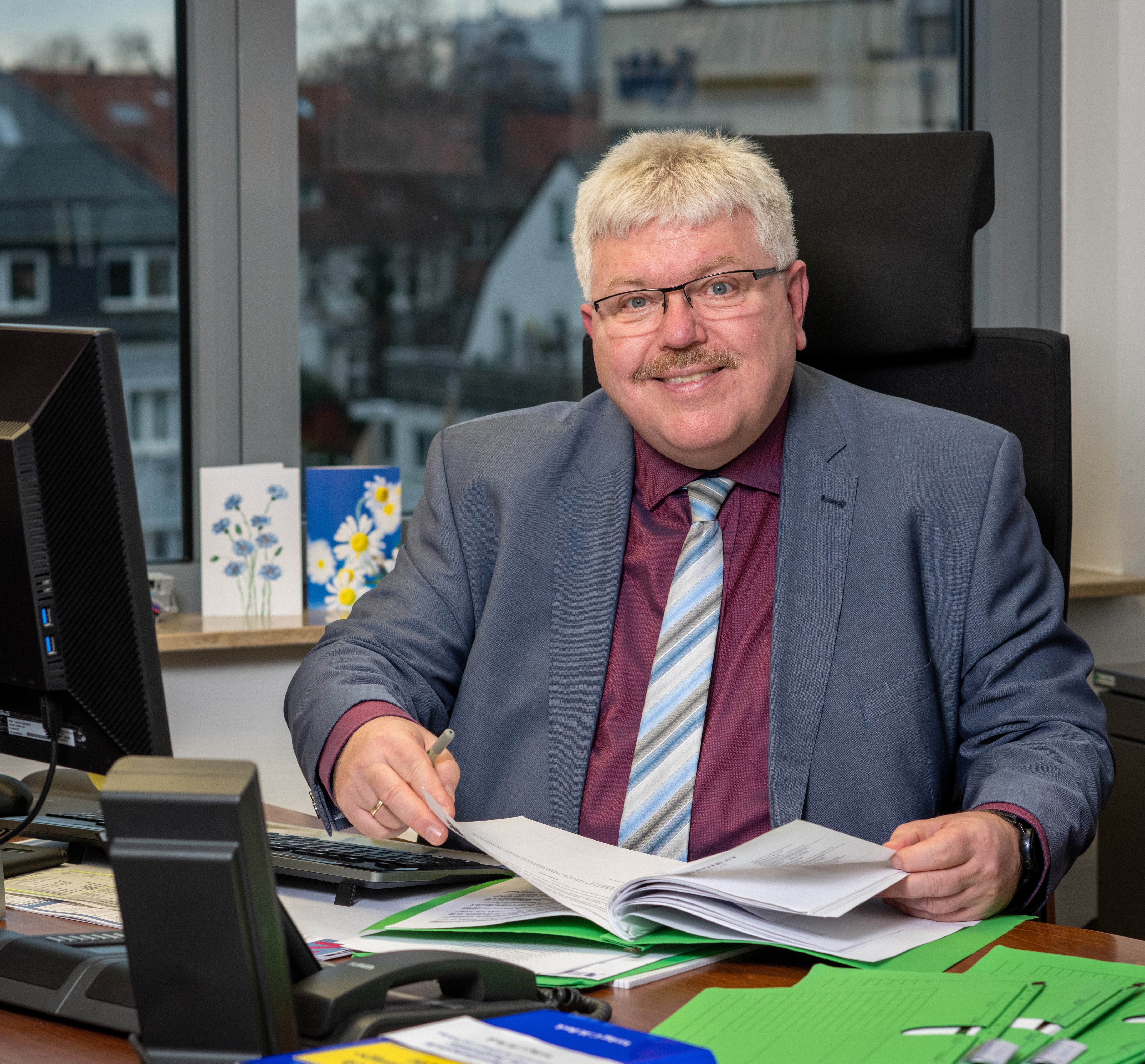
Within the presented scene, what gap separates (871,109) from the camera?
287cm

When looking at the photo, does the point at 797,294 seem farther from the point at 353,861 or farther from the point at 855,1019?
the point at 855,1019

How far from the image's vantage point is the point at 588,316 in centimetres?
159

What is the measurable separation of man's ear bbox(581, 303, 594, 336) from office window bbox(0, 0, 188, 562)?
1.02 m

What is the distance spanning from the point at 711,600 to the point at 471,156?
1.42 meters

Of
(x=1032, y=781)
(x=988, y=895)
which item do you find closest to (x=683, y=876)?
(x=988, y=895)

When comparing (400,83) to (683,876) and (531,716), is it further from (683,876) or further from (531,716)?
(683,876)

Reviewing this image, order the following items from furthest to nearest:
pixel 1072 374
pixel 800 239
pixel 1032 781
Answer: pixel 1072 374 → pixel 800 239 → pixel 1032 781

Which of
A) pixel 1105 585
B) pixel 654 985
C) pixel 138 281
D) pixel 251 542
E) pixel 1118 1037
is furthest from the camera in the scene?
pixel 1105 585

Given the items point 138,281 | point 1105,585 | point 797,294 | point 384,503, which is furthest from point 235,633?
A: point 1105,585

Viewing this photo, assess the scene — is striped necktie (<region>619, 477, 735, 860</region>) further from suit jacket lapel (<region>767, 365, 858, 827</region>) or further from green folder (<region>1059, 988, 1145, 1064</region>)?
green folder (<region>1059, 988, 1145, 1064</region>)

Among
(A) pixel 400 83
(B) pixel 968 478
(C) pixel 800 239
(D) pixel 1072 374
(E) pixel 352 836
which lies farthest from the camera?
(D) pixel 1072 374

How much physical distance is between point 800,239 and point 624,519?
42 centimetres

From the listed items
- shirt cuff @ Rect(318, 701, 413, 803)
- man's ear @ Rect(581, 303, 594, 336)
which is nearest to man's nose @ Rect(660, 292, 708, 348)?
man's ear @ Rect(581, 303, 594, 336)

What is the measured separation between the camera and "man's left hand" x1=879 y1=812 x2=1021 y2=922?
3.47 ft
